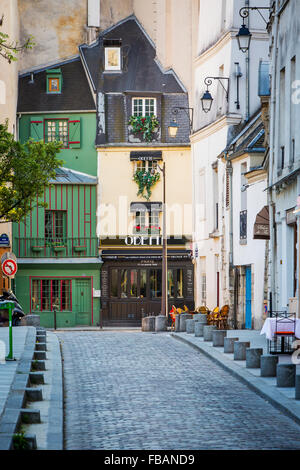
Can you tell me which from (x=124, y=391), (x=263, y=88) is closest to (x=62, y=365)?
(x=124, y=391)

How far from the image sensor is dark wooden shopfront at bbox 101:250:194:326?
1788 inches

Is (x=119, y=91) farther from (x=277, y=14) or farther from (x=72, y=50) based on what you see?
(x=277, y=14)

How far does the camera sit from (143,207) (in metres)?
46.4

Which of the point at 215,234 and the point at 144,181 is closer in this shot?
the point at 215,234

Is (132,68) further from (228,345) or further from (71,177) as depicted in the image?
(228,345)

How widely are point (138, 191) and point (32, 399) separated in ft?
111

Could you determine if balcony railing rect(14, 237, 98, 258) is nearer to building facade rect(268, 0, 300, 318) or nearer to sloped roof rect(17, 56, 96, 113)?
sloped roof rect(17, 56, 96, 113)

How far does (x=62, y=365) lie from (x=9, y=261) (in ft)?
17.7

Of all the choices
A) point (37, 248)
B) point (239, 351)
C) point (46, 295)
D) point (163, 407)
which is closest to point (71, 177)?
point (37, 248)

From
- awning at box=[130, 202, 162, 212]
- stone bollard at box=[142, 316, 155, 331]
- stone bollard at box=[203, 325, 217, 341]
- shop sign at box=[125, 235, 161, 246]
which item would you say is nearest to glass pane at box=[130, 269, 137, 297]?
shop sign at box=[125, 235, 161, 246]

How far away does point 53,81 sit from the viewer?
47531mm

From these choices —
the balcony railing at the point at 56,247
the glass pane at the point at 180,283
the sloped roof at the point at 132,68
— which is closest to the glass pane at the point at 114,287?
the balcony railing at the point at 56,247

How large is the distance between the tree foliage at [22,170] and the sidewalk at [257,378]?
5.75 metres

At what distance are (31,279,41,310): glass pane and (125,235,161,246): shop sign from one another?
459cm
